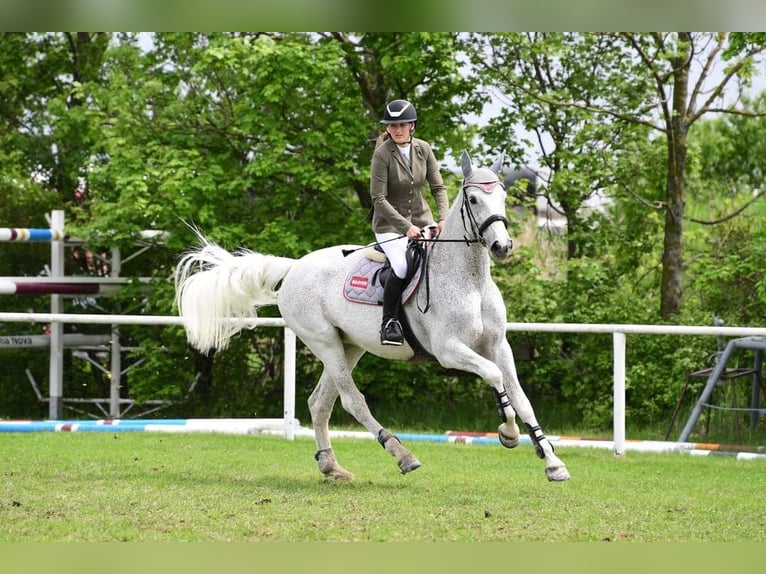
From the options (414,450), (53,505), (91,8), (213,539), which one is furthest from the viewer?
(414,450)

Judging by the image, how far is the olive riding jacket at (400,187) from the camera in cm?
768

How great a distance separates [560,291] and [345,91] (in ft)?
12.8

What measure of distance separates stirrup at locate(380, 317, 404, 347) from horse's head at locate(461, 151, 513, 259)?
2.68ft

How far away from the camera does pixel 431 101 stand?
15.4 meters

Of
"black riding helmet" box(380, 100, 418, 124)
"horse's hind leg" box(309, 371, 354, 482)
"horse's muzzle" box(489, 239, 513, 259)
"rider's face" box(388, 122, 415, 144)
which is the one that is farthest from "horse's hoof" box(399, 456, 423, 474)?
"black riding helmet" box(380, 100, 418, 124)

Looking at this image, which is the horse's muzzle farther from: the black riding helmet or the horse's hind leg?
the horse's hind leg

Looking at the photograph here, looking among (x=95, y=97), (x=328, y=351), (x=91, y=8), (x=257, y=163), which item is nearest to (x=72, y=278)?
(x=95, y=97)

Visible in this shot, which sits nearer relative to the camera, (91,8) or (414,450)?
(91,8)

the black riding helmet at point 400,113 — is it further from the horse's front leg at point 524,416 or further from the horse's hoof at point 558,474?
the horse's hoof at point 558,474

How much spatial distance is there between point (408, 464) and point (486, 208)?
181 cm

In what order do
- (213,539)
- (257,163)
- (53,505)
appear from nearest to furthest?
(213,539) → (53,505) → (257,163)

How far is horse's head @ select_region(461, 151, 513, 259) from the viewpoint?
22.2 feet

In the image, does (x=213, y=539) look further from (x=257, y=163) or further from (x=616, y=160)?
(x=616, y=160)

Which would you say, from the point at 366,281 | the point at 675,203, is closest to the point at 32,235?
the point at 675,203
